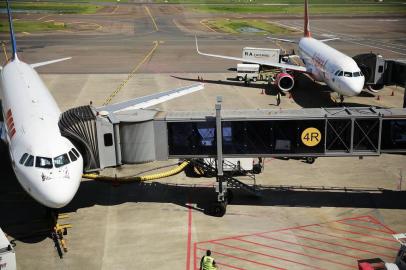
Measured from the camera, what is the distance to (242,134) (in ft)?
80.9

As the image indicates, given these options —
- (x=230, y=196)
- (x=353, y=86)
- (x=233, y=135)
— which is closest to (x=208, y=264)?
(x=233, y=135)

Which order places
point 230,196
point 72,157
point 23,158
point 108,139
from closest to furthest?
point 23,158 < point 72,157 < point 108,139 < point 230,196

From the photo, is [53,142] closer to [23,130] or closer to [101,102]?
[23,130]

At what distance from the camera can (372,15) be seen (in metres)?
146

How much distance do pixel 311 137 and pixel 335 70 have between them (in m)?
19.5

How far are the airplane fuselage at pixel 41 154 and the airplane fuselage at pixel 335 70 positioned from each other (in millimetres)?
25623

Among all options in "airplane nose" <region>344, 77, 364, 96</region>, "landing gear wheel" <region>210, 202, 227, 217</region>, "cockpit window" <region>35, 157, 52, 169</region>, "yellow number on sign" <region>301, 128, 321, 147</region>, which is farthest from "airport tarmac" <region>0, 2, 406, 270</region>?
"airplane nose" <region>344, 77, 364, 96</region>

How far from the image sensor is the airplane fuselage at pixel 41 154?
20.2m

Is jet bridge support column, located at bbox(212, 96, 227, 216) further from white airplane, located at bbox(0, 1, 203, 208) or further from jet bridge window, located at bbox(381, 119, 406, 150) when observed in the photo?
jet bridge window, located at bbox(381, 119, 406, 150)

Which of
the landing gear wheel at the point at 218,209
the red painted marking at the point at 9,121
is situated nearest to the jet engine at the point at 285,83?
the landing gear wheel at the point at 218,209

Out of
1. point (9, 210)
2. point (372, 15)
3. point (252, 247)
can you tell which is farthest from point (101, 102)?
point (372, 15)

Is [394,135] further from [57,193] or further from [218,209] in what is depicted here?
[57,193]

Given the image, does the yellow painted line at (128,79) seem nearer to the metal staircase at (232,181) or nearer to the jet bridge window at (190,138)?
the metal staircase at (232,181)

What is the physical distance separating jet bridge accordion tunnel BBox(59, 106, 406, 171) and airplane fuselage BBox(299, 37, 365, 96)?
1626 centimetres
